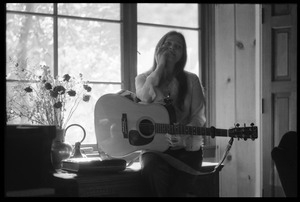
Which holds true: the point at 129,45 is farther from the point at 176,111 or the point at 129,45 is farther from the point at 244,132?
the point at 244,132

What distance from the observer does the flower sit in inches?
106

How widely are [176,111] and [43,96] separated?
2.62 ft

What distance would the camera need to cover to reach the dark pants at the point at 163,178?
7.66 ft

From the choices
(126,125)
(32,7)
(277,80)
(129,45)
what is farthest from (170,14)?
(126,125)

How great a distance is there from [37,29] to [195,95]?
1.12 metres

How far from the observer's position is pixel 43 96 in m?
2.73

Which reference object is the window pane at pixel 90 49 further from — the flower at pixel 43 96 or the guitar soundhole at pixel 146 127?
the guitar soundhole at pixel 146 127

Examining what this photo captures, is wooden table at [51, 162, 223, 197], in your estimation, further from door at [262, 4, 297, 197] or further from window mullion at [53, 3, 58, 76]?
door at [262, 4, 297, 197]

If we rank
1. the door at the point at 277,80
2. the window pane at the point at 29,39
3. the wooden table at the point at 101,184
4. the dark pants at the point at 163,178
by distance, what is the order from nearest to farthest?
1. the wooden table at the point at 101,184
2. the dark pants at the point at 163,178
3. the window pane at the point at 29,39
4. the door at the point at 277,80

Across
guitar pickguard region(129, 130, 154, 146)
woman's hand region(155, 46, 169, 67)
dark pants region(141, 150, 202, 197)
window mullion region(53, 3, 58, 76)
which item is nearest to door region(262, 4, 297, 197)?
woman's hand region(155, 46, 169, 67)

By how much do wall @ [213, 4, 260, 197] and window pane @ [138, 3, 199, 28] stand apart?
198 millimetres

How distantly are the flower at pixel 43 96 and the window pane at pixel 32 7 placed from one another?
36 cm

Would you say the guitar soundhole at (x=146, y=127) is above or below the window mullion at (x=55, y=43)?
below

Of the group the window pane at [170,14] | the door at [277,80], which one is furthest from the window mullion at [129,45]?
the door at [277,80]
